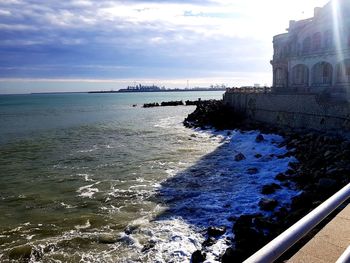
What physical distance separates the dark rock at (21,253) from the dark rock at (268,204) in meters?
7.57

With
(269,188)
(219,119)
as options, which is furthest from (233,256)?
(219,119)

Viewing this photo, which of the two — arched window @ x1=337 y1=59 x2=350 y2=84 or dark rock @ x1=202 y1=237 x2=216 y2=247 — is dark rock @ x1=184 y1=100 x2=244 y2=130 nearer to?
arched window @ x1=337 y1=59 x2=350 y2=84

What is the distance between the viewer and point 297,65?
113 feet

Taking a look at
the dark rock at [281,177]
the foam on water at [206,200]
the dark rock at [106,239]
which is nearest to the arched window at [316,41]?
the foam on water at [206,200]

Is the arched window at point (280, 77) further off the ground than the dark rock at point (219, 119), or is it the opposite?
the arched window at point (280, 77)

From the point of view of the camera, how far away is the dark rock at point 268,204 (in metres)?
12.5

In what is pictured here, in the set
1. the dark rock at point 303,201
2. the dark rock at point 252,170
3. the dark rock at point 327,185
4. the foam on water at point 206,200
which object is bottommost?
the foam on water at point 206,200

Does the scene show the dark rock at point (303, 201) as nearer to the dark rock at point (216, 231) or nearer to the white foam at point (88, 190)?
the dark rock at point (216, 231)

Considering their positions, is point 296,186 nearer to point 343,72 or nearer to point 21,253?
point 21,253

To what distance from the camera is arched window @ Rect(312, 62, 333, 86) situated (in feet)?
101

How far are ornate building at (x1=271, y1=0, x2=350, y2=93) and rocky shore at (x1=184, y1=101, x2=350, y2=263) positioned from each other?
580 centimetres

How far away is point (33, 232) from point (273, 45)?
37.5m

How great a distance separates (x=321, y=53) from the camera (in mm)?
30719

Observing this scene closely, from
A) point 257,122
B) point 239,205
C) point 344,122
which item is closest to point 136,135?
point 257,122
